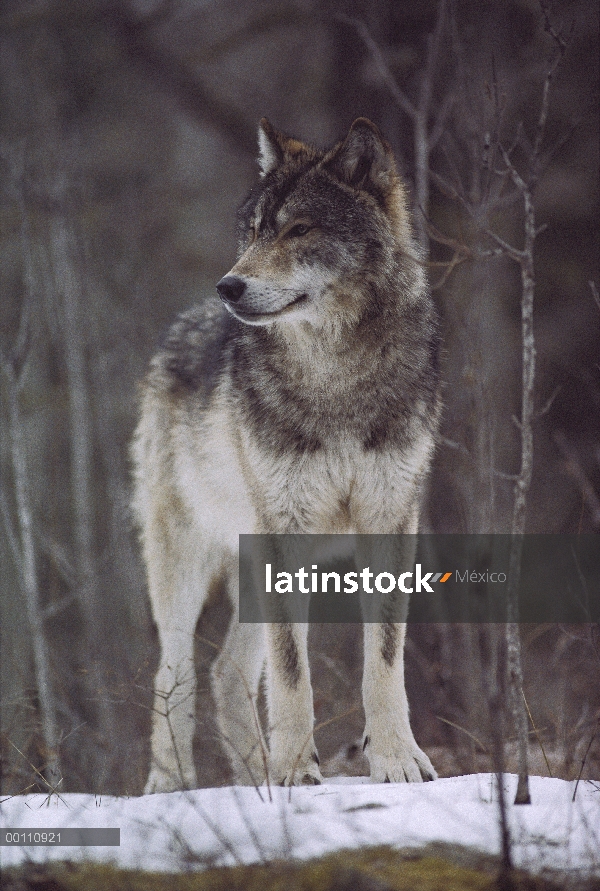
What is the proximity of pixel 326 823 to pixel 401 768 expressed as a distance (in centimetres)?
65

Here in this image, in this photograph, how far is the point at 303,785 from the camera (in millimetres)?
3023

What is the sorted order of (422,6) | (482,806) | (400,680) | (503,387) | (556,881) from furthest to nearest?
(503,387)
(422,6)
(400,680)
(482,806)
(556,881)

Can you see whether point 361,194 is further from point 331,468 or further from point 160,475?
point 160,475

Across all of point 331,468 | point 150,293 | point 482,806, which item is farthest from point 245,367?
point 150,293

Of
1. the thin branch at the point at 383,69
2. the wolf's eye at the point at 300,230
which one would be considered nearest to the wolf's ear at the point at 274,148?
the wolf's eye at the point at 300,230

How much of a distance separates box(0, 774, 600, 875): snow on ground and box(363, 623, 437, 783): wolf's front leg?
0.65 feet

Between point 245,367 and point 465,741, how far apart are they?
9.47 feet

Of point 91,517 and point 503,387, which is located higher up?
point 503,387

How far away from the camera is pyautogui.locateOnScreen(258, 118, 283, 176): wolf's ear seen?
341cm

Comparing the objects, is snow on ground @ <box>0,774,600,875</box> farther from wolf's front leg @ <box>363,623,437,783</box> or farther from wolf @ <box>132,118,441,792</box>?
wolf @ <box>132,118,441,792</box>

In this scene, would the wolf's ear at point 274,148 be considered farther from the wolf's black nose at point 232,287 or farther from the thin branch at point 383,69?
the thin branch at point 383,69

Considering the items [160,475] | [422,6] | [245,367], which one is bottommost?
[160,475]

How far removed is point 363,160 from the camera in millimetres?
3287

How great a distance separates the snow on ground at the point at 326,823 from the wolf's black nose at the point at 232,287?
1635 mm
